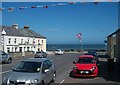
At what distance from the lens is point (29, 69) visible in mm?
14156

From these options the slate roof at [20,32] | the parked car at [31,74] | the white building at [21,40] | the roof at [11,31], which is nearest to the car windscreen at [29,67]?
the parked car at [31,74]

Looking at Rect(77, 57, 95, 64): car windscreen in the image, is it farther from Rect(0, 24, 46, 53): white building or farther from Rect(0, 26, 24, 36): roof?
Rect(0, 26, 24, 36): roof

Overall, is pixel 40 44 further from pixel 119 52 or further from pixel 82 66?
pixel 82 66

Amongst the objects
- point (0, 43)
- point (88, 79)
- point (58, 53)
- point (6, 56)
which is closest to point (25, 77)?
point (88, 79)

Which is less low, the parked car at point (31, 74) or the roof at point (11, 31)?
the roof at point (11, 31)

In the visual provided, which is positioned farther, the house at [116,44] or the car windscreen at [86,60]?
the house at [116,44]

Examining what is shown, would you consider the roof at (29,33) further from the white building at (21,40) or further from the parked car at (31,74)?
the parked car at (31,74)

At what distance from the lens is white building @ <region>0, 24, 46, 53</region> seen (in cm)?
6779

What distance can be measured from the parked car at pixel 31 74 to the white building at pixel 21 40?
1990 inches

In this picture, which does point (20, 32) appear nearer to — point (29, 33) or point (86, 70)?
point (29, 33)

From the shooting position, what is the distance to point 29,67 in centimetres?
1438

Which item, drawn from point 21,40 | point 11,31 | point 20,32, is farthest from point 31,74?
point 20,32

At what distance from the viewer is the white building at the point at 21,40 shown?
67794 mm

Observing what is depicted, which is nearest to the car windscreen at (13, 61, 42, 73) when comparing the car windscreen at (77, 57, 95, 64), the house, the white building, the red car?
the red car
